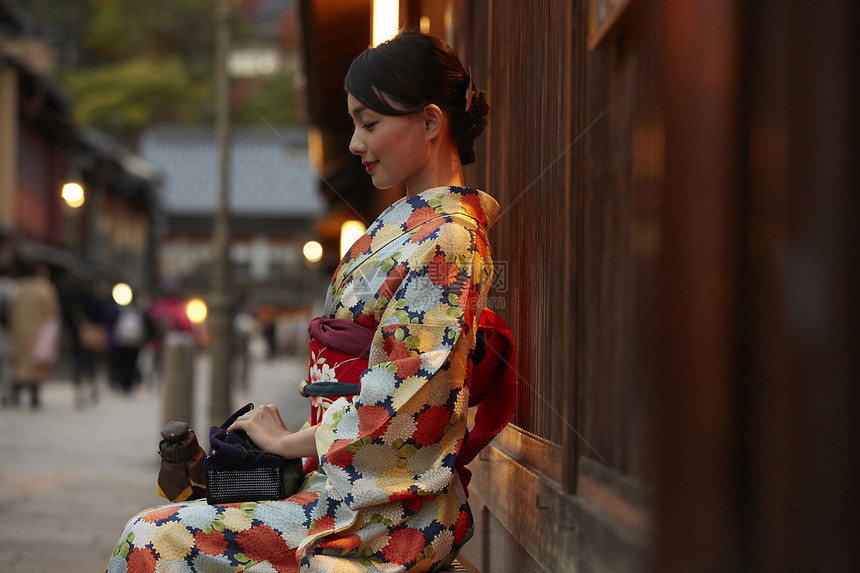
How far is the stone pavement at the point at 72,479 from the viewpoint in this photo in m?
4.71

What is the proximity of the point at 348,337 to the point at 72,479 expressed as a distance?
236 inches

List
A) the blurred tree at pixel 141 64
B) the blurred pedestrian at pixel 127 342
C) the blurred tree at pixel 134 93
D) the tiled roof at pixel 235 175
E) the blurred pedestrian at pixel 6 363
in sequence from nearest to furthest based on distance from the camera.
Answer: the blurred pedestrian at pixel 6 363 < the blurred pedestrian at pixel 127 342 < the blurred tree at pixel 134 93 < the blurred tree at pixel 141 64 < the tiled roof at pixel 235 175

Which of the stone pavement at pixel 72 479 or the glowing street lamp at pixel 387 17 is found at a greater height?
the glowing street lamp at pixel 387 17

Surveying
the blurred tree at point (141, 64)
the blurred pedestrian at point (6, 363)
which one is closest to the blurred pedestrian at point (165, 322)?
the blurred pedestrian at point (6, 363)

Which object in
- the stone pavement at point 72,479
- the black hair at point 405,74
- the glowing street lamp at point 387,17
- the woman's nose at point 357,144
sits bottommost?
the stone pavement at point 72,479

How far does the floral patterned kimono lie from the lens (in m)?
1.68

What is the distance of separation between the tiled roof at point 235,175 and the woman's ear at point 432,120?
43421 millimetres

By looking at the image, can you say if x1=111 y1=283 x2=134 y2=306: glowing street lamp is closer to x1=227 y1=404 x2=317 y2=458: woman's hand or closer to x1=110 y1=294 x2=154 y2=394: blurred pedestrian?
x1=110 y1=294 x2=154 y2=394: blurred pedestrian

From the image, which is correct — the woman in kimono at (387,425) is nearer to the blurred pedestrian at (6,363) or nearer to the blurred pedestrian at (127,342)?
the blurred pedestrian at (6,363)

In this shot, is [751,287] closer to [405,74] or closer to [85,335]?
[405,74]

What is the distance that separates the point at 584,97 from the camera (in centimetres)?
201

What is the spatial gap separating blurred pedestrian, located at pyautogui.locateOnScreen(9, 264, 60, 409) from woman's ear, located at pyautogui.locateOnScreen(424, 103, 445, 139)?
37.5ft

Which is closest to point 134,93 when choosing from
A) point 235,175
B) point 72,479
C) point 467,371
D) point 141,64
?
point 141,64

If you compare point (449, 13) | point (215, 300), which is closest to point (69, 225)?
point (215, 300)
